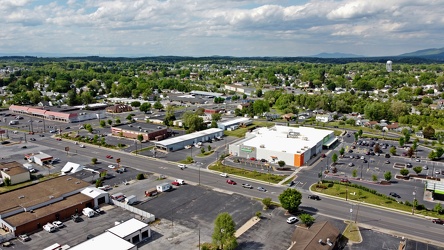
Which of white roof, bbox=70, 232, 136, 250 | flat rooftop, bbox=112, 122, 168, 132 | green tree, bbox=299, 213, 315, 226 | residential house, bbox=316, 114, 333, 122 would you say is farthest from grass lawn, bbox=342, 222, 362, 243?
residential house, bbox=316, 114, 333, 122

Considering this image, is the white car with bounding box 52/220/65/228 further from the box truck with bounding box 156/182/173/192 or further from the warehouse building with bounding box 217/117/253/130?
the warehouse building with bounding box 217/117/253/130

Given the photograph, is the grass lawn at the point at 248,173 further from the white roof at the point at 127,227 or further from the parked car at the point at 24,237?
the parked car at the point at 24,237

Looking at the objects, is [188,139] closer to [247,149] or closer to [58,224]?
[247,149]

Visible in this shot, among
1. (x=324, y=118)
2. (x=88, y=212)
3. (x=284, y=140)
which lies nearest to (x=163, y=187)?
(x=88, y=212)

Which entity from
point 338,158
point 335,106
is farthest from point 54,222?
point 335,106

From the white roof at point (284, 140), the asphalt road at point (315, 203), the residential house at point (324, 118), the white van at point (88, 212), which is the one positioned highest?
the white roof at point (284, 140)

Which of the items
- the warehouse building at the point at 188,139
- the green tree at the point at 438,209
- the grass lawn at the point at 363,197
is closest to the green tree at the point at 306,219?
the grass lawn at the point at 363,197

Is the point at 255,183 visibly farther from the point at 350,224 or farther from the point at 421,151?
the point at 421,151
